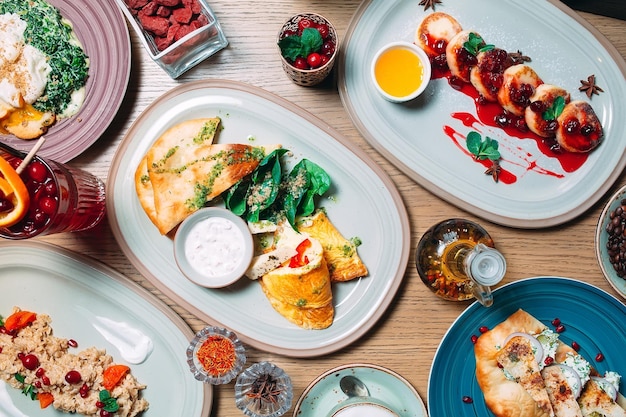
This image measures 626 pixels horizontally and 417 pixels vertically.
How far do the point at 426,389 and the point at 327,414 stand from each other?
0.48 metres

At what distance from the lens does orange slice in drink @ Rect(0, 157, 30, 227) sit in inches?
79.7

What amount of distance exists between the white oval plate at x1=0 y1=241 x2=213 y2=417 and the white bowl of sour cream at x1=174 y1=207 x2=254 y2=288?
246 mm

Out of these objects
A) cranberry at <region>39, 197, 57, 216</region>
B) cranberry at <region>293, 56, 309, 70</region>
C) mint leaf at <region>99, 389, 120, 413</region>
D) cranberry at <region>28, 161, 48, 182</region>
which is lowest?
mint leaf at <region>99, 389, 120, 413</region>

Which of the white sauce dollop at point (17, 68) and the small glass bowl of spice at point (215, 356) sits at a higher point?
the white sauce dollop at point (17, 68)

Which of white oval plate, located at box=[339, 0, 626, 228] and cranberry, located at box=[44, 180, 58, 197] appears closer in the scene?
cranberry, located at box=[44, 180, 58, 197]

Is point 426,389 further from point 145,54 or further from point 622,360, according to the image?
point 145,54

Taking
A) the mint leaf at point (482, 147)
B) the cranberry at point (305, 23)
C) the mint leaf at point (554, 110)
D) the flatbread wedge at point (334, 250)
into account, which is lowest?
the flatbread wedge at point (334, 250)

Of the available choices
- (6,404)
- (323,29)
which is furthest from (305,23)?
(6,404)

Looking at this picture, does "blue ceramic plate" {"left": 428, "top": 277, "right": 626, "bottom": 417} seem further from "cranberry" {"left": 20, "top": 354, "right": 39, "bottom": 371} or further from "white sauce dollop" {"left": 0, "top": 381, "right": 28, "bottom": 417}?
"white sauce dollop" {"left": 0, "top": 381, "right": 28, "bottom": 417}

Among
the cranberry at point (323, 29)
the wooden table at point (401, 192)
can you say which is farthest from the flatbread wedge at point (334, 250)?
the cranberry at point (323, 29)

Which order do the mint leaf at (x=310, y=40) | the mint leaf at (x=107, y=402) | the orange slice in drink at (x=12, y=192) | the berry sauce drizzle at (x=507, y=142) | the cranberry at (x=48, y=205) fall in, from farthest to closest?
the berry sauce drizzle at (x=507, y=142)
the mint leaf at (x=107, y=402)
the mint leaf at (x=310, y=40)
the cranberry at (x=48, y=205)
the orange slice in drink at (x=12, y=192)

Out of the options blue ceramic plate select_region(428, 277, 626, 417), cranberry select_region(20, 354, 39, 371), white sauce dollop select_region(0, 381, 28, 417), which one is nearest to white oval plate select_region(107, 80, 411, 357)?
blue ceramic plate select_region(428, 277, 626, 417)

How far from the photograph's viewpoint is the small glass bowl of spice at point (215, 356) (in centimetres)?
240

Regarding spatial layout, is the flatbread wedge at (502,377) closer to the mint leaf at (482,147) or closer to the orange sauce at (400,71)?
the mint leaf at (482,147)
